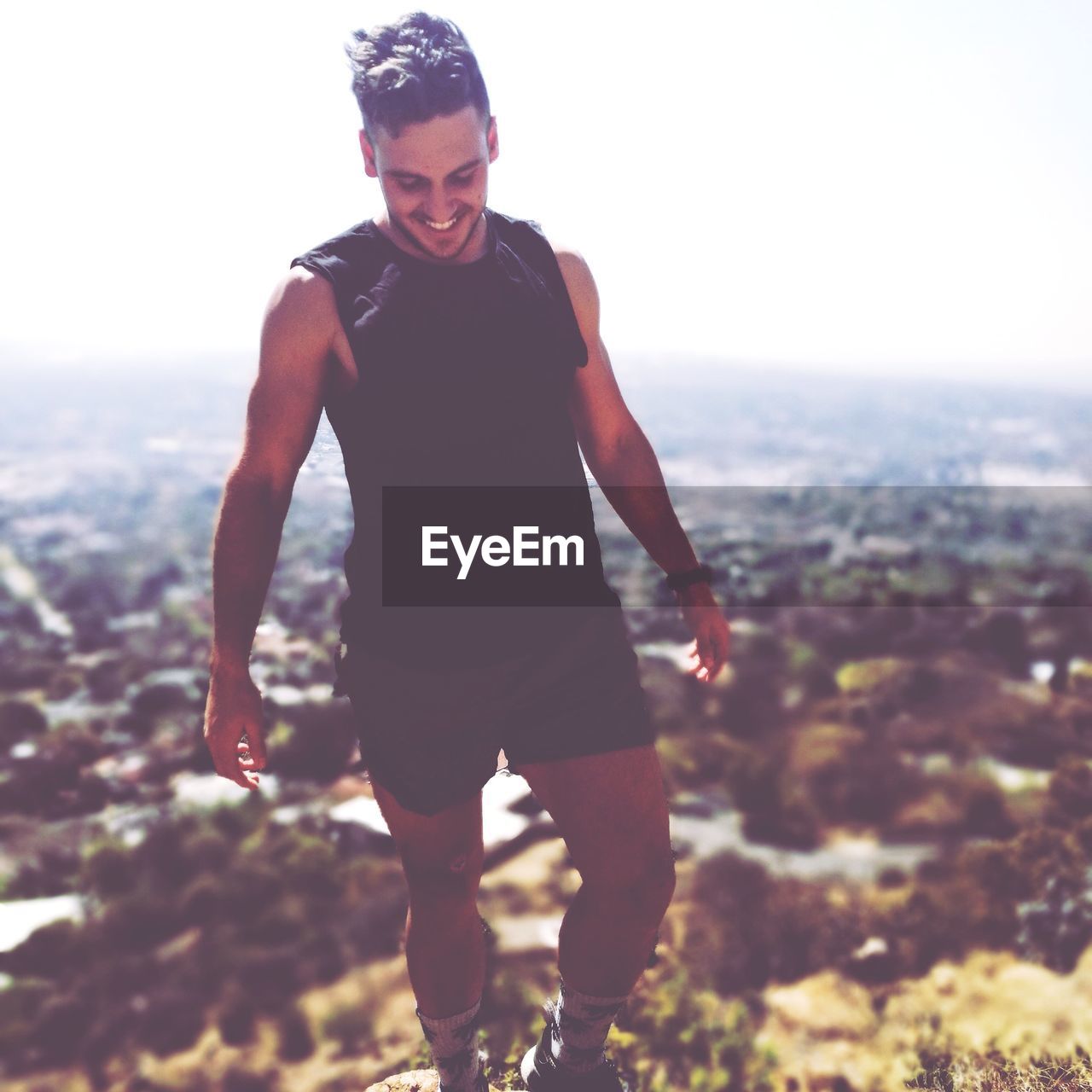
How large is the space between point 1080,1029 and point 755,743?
10994 millimetres

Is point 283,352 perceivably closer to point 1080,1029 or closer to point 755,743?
point 1080,1029

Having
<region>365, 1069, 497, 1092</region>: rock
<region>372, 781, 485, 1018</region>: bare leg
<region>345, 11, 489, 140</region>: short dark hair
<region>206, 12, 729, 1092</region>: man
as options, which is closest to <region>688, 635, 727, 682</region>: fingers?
<region>206, 12, 729, 1092</region>: man

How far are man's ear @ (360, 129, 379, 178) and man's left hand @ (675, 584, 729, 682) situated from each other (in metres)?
1.22

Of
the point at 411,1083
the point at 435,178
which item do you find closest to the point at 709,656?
the point at 435,178

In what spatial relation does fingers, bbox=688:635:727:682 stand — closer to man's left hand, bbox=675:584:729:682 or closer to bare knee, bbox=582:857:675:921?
man's left hand, bbox=675:584:729:682

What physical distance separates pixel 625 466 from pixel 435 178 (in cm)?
80

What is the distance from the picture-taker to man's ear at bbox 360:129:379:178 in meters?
1.89

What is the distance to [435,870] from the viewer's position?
2.05 metres

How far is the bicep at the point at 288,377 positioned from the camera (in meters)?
1.78

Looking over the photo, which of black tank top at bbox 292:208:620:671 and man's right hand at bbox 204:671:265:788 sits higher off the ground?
black tank top at bbox 292:208:620:671

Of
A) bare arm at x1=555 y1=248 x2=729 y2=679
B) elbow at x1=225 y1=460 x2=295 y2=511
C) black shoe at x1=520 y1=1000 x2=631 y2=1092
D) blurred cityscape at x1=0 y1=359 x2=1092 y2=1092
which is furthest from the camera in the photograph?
blurred cityscape at x1=0 y1=359 x2=1092 y2=1092

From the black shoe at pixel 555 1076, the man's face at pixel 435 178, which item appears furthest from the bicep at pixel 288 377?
the black shoe at pixel 555 1076

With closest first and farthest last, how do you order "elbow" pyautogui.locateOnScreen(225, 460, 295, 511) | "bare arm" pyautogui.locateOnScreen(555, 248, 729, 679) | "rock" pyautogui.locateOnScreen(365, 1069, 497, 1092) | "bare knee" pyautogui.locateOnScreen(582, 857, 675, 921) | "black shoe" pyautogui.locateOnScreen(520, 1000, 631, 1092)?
"elbow" pyautogui.locateOnScreen(225, 460, 295, 511), "bare knee" pyautogui.locateOnScreen(582, 857, 675, 921), "bare arm" pyautogui.locateOnScreen(555, 248, 729, 679), "black shoe" pyautogui.locateOnScreen(520, 1000, 631, 1092), "rock" pyautogui.locateOnScreen(365, 1069, 497, 1092)

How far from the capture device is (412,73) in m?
1.76
